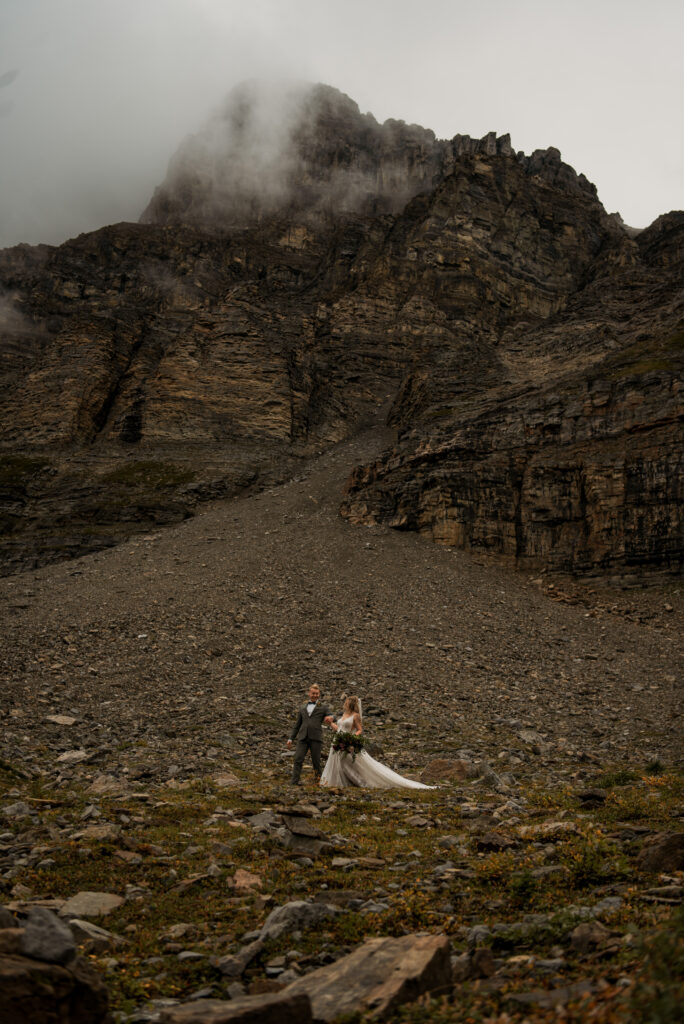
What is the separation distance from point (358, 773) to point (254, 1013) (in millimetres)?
11539

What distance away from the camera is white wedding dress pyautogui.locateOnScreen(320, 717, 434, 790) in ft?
49.2

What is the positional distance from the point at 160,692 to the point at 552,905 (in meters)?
19.9

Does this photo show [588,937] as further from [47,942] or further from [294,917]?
[47,942]

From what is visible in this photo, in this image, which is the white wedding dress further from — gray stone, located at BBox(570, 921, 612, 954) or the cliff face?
the cliff face

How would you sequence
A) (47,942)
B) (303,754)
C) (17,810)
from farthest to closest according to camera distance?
1. (303,754)
2. (17,810)
3. (47,942)

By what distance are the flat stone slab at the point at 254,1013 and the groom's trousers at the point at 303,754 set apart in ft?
35.1

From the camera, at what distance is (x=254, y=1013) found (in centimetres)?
401

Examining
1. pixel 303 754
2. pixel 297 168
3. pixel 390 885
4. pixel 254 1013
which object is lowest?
pixel 303 754

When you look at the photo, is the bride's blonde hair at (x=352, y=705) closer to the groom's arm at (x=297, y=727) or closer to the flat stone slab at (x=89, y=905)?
the groom's arm at (x=297, y=727)

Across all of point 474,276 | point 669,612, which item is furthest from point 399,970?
point 474,276

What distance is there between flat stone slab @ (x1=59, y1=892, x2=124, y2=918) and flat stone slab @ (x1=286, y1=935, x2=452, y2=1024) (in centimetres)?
287

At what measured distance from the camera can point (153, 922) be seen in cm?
675

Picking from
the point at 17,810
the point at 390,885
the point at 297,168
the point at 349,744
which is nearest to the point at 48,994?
the point at 390,885

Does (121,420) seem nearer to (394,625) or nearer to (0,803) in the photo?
(394,625)
